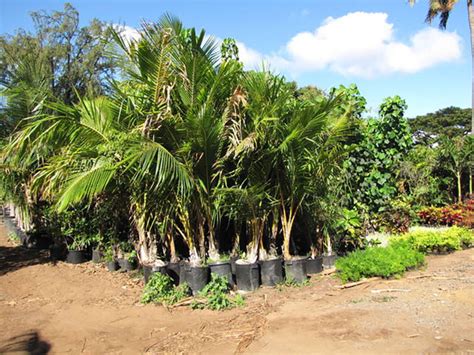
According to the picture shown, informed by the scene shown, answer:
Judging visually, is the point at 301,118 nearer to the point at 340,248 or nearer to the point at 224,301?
the point at 224,301

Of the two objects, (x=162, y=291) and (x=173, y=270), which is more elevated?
(x=173, y=270)

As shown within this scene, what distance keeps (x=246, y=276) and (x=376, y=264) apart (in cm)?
167

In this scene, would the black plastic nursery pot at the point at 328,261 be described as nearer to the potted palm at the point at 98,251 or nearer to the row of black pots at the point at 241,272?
the row of black pots at the point at 241,272

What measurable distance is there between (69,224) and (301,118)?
4973 mm

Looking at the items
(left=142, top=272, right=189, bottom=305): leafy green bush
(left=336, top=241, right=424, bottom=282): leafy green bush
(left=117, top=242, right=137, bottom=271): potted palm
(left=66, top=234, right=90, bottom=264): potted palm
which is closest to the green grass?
(left=336, top=241, right=424, bottom=282): leafy green bush

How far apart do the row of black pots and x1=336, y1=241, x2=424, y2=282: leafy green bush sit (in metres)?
0.59

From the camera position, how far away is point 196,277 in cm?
548

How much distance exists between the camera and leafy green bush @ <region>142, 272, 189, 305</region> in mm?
5320

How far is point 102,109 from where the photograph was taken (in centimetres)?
561

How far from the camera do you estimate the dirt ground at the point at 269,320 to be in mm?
3773

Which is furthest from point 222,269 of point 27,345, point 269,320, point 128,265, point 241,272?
point 27,345

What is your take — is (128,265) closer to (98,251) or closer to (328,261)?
(98,251)

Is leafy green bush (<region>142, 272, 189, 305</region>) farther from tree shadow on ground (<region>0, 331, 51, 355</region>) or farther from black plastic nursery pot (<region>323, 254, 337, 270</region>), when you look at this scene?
black plastic nursery pot (<region>323, 254, 337, 270</region>)

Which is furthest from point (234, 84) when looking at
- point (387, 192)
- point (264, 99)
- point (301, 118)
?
point (387, 192)
